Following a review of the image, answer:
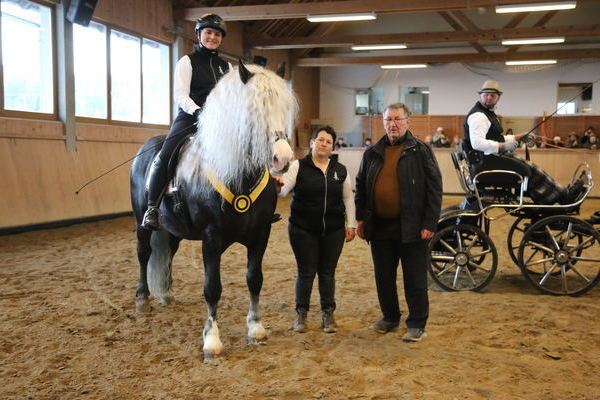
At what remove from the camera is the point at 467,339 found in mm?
3549

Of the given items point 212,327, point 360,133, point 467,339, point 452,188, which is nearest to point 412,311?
point 467,339

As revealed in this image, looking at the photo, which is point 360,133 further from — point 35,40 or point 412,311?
point 412,311

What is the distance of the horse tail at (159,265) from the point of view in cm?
422

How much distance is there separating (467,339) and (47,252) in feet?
17.0

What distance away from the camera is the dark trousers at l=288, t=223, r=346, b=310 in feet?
11.9

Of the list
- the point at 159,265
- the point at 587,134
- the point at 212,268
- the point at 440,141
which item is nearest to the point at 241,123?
the point at 212,268

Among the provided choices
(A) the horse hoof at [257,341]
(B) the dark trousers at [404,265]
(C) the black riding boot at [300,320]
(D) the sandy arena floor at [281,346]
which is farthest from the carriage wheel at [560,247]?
(A) the horse hoof at [257,341]

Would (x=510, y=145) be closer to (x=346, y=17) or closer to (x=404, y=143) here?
(x=404, y=143)

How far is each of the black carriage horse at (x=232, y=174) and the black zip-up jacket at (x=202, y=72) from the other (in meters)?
0.40

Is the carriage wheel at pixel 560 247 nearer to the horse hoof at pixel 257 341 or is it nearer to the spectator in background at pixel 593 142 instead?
the horse hoof at pixel 257 341

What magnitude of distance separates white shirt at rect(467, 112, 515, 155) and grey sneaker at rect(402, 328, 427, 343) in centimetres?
194

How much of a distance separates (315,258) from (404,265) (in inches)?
24.2

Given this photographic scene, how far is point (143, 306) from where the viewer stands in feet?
13.6

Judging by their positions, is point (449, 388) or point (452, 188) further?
point (452, 188)
